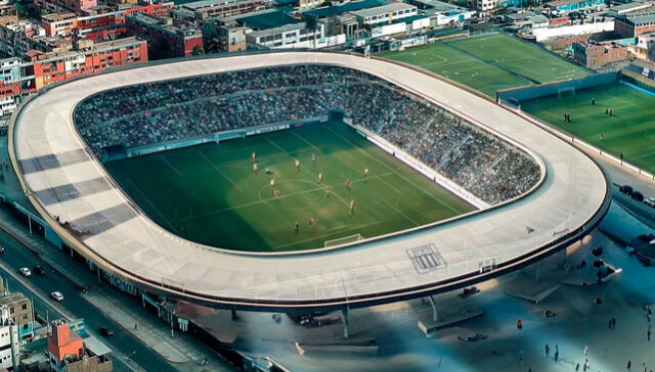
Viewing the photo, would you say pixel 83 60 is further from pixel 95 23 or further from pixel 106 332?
pixel 106 332

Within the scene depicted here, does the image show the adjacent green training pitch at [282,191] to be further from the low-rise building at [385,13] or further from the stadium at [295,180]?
the low-rise building at [385,13]

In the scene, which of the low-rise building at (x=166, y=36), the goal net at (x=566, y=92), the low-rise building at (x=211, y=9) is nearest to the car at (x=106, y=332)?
the low-rise building at (x=166, y=36)

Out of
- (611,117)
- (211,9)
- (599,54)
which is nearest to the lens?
(611,117)

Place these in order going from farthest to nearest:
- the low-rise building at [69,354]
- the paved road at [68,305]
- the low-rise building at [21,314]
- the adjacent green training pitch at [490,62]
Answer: the adjacent green training pitch at [490,62] < the paved road at [68,305] < the low-rise building at [21,314] < the low-rise building at [69,354]

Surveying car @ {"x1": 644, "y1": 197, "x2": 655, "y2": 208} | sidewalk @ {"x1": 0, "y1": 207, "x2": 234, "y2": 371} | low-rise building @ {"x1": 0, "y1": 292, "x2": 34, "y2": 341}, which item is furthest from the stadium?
car @ {"x1": 644, "y1": 197, "x2": 655, "y2": 208}

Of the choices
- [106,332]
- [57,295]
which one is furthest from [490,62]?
[106,332]
